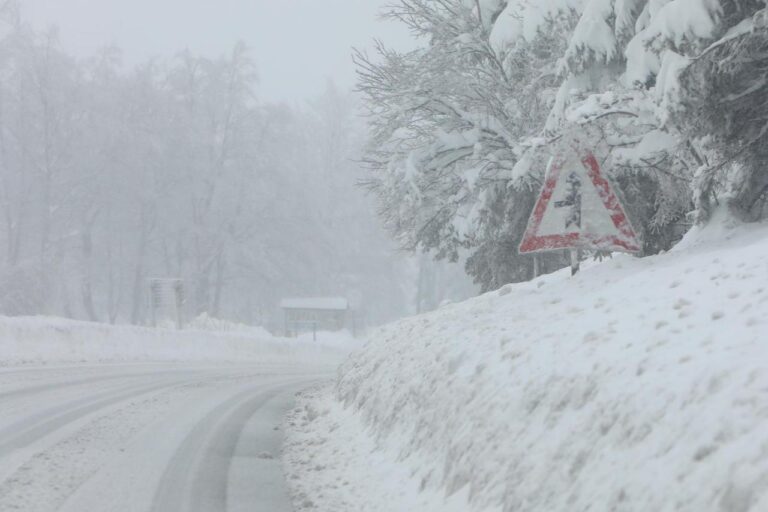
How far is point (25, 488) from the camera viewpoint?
609 centimetres

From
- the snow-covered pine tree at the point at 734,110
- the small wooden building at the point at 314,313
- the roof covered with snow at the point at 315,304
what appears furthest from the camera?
the roof covered with snow at the point at 315,304

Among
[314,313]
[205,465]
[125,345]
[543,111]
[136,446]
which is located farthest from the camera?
[314,313]

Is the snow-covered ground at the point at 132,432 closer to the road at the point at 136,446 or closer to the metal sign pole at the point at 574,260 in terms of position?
the road at the point at 136,446

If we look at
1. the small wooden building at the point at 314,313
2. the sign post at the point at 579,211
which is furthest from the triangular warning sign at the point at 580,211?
the small wooden building at the point at 314,313

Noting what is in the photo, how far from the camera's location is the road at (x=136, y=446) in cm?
604

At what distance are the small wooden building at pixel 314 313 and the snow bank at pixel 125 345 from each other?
34.1 ft

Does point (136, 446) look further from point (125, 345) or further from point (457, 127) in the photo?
point (125, 345)

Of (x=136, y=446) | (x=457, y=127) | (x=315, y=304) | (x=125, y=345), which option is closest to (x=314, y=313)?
(x=315, y=304)

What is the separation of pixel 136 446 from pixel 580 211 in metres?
5.25

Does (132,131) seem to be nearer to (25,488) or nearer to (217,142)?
(217,142)

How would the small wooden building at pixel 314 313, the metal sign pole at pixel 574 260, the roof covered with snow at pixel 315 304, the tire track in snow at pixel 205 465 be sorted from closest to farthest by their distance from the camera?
1. the tire track in snow at pixel 205 465
2. the metal sign pole at pixel 574 260
3. the small wooden building at pixel 314 313
4. the roof covered with snow at pixel 315 304

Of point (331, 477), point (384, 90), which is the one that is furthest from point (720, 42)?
point (384, 90)

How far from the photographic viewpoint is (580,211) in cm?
793

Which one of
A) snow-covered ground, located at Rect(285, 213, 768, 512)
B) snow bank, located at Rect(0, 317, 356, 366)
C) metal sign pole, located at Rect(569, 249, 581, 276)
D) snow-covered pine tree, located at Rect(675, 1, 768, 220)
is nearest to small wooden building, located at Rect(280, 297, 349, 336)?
snow bank, located at Rect(0, 317, 356, 366)
